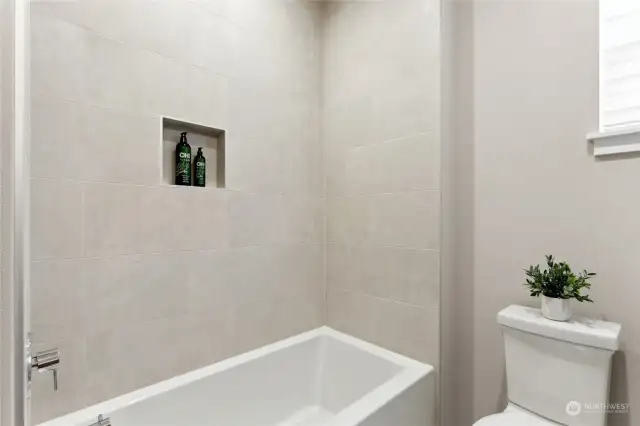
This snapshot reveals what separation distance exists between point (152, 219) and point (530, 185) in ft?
5.62

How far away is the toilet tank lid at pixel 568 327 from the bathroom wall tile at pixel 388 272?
344 millimetres

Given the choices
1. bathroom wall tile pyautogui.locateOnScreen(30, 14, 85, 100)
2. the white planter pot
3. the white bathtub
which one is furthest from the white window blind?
bathroom wall tile pyautogui.locateOnScreen(30, 14, 85, 100)

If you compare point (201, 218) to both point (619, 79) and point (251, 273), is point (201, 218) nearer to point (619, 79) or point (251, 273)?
point (251, 273)

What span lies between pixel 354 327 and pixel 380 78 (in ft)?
4.77

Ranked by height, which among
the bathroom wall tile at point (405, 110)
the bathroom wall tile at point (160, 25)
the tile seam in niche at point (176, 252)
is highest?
the bathroom wall tile at point (160, 25)

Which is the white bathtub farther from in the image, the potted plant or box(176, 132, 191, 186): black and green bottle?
box(176, 132, 191, 186): black and green bottle

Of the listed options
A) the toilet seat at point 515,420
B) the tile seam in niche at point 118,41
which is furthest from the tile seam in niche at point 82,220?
the toilet seat at point 515,420

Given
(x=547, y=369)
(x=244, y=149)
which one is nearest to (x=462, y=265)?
(x=547, y=369)

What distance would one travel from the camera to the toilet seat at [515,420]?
4.32ft

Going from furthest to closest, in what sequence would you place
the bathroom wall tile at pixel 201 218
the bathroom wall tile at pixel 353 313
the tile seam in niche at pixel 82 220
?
the bathroom wall tile at pixel 353 313
the bathroom wall tile at pixel 201 218
the tile seam in niche at pixel 82 220

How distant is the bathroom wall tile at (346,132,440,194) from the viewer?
1.72 meters

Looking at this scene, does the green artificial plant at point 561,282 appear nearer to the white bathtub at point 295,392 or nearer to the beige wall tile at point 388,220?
the beige wall tile at point 388,220

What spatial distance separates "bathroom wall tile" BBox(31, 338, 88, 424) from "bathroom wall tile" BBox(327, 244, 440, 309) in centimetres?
134

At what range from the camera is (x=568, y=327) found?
1312mm
